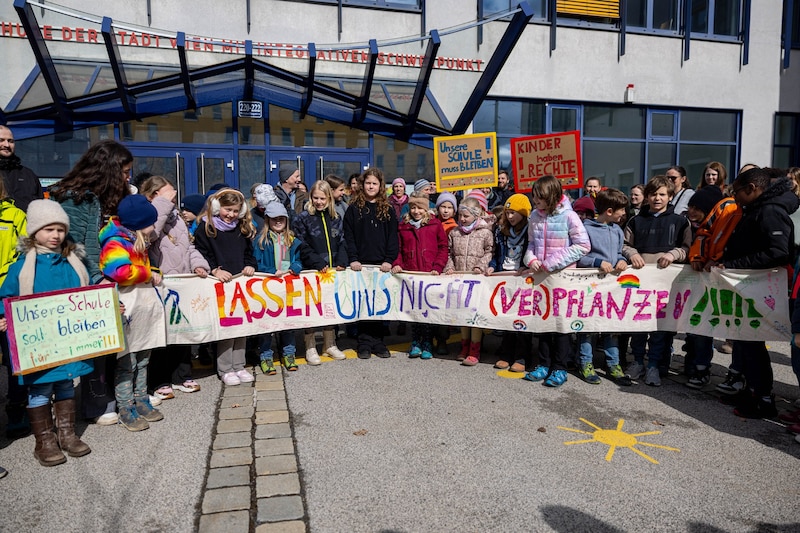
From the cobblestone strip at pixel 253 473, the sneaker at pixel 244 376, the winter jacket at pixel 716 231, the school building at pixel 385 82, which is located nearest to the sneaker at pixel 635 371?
the winter jacket at pixel 716 231

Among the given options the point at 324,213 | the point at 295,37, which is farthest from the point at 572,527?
the point at 295,37

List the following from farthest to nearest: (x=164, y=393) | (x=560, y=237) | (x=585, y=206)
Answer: (x=585, y=206), (x=560, y=237), (x=164, y=393)

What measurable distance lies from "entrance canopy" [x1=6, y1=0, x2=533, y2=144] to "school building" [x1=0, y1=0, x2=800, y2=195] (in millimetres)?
32

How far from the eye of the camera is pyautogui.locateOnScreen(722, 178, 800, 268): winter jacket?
4469 mm

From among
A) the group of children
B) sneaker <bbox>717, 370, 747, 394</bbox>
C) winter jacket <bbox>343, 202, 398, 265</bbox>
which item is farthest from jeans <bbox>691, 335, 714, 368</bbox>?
winter jacket <bbox>343, 202, 398, 265</bbox>

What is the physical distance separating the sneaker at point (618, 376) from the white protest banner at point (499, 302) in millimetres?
389

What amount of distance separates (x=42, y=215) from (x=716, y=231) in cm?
538

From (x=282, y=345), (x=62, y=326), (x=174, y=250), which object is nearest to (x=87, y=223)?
(x=62, y=326)

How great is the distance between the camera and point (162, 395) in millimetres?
4996

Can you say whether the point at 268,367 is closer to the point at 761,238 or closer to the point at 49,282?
the point at 49,282

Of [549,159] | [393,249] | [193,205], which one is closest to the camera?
[393,249]

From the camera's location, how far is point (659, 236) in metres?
5.55

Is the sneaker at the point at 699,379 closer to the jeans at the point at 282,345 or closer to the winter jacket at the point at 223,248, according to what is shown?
the jeans at the point at 282,345

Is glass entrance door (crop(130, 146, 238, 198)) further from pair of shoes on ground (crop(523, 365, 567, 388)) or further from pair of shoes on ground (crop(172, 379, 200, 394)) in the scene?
pair of shoes on ground (crop(523, 365, 567, 388))
